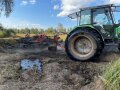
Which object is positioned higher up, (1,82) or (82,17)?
(82,17)

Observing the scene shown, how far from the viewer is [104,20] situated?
13.2 m

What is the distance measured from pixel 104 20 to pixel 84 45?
122cm

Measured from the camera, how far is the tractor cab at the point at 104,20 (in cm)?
1300

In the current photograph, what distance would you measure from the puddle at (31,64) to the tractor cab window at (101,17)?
2.83m

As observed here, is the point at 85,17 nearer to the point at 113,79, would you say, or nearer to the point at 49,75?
the point at 49,75

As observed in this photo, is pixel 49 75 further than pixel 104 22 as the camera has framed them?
No

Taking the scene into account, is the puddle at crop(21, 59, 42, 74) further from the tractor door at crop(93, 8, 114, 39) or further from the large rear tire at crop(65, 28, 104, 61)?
the tractor door at crop(93, 8, 114, 39)

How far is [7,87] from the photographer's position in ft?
28.8

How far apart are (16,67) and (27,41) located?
298 inches

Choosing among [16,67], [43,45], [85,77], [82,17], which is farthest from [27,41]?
[85,77]

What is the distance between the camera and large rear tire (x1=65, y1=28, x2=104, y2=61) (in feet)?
40.7

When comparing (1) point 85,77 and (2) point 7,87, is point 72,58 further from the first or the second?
(2) point 7,87

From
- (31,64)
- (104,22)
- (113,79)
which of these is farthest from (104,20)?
(113,79)

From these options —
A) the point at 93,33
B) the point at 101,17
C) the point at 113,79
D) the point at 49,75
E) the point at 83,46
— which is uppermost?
the point at 101,17
